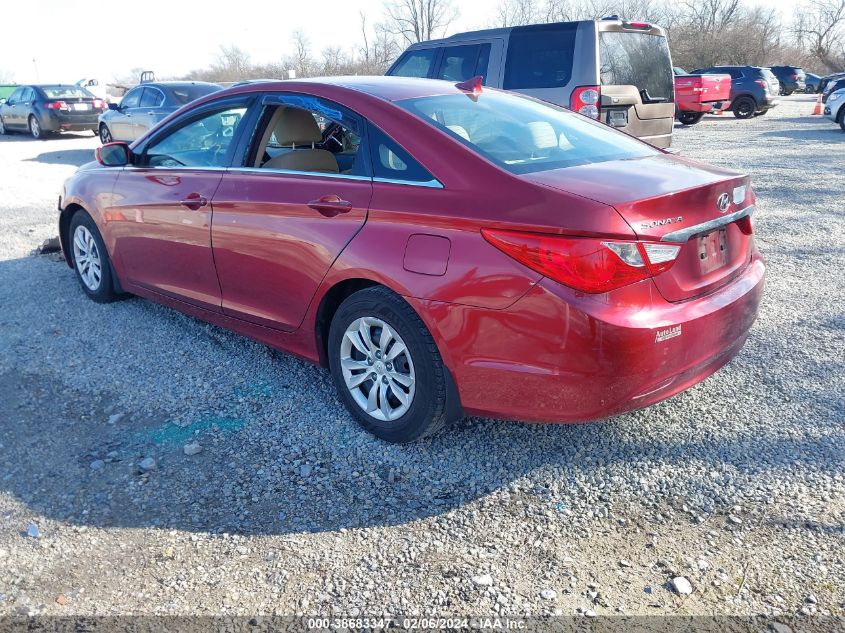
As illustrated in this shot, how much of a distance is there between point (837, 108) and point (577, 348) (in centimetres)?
1880

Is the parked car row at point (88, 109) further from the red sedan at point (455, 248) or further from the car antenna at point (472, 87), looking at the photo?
the car antenna at point (472, 87)

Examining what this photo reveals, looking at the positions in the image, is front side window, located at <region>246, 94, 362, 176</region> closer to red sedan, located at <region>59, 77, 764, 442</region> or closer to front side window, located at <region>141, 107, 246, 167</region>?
red sedan, located at <region>59, 77, 764, 442</region>

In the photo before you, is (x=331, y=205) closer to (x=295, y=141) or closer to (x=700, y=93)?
(x=295, y=141)

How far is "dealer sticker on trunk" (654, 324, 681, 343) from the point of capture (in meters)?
2.71

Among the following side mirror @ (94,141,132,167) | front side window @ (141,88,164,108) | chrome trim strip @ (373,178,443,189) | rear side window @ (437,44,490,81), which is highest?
rear side window @ (437,44,490,81)

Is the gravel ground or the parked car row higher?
the parked car row

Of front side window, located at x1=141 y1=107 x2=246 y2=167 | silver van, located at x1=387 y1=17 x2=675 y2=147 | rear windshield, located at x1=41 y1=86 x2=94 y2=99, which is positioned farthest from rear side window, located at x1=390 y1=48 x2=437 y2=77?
rear windshield, located at x1=41 y1=86 x2=94 y2=99

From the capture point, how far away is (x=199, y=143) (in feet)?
14.4

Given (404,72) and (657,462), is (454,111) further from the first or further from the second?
(404,72)

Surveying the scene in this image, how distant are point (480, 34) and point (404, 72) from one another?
4.11 ft

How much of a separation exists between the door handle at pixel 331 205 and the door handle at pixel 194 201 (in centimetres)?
96

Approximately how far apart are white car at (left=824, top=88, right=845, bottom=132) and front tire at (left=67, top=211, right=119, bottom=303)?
18396 millimetres

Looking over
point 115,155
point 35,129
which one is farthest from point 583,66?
point 35,129

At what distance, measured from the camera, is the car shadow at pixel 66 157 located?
587 inches
